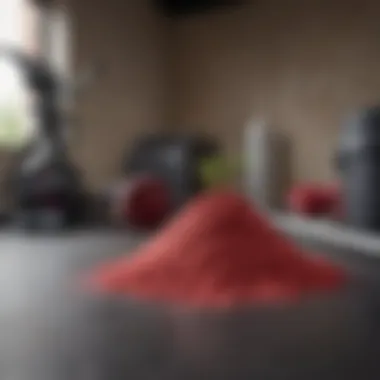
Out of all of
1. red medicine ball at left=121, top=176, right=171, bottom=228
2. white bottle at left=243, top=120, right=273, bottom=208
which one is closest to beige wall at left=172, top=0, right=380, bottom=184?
white bottle at left=243, top=120, right=273, bottom=208

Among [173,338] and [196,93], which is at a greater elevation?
[196,93]

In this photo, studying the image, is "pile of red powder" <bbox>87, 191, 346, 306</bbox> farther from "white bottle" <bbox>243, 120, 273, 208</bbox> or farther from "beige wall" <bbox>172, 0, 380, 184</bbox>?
"beige wall" <bbox>172, 0, 380, 184</bbox>

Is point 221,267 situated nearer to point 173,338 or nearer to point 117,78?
point 173,338

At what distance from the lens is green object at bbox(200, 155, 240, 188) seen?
164 cm

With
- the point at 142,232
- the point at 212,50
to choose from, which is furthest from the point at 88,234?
the point at 212,50

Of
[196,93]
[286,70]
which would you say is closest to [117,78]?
[196,93]

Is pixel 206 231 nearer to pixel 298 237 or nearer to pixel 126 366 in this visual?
pixel 126 366

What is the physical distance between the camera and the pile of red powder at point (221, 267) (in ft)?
2.17

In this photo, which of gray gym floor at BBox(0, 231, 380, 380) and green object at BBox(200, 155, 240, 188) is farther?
green object at BBox(200, 155, 240, 188)

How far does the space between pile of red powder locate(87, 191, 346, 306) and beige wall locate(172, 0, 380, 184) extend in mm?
1044

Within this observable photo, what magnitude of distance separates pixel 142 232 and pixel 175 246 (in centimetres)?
57

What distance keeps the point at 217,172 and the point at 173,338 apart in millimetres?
1175

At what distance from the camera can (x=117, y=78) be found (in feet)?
6.43

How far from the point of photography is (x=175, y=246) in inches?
29.2
